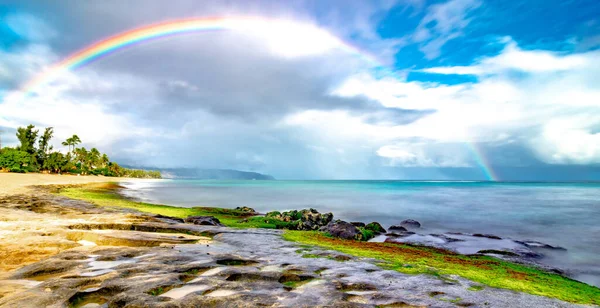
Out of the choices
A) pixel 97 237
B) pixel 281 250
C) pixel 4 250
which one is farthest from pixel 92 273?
pixel 281 250

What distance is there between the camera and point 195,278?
959 centimetres

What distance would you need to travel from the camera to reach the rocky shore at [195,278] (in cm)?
788

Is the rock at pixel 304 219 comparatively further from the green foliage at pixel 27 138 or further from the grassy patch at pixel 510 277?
the green foliage at pixel 27 138

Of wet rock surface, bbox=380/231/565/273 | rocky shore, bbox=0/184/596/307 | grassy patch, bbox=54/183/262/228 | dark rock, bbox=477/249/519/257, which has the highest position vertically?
rocky shore, bbox=0/184/596/307

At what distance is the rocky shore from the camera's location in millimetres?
7879

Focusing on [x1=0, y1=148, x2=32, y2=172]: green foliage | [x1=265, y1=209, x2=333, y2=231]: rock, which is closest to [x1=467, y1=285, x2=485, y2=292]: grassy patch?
[x1=265, y1=209, x2=333, y2=231]: rock

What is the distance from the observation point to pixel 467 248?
23.2m

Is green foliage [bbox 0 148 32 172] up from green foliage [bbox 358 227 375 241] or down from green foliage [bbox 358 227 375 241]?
up

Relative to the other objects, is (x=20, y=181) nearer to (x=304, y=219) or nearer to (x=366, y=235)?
(x=304, y=219)

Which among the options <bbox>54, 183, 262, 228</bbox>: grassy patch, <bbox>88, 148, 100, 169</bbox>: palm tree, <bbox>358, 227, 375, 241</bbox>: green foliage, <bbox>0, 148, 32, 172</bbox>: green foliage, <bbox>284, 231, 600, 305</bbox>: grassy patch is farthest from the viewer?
<bbox>88, 148, 100, 169</bbox>: palm tree

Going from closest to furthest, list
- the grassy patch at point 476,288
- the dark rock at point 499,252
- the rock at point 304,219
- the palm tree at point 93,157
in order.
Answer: the grassy patch at point 476,288 → the dark rock at point 499,252 → the rock at point 304,219 → the palm tree at point 93,157

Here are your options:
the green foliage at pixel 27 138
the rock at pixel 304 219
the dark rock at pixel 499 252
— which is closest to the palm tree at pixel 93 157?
the green foliage at pixel 27 138

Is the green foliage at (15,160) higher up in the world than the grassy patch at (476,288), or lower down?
higher up

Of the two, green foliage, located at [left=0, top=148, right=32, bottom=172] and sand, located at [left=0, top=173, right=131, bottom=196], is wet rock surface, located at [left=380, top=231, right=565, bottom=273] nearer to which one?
sand, located at [left=0, top=173, right=131, bottom=196]
